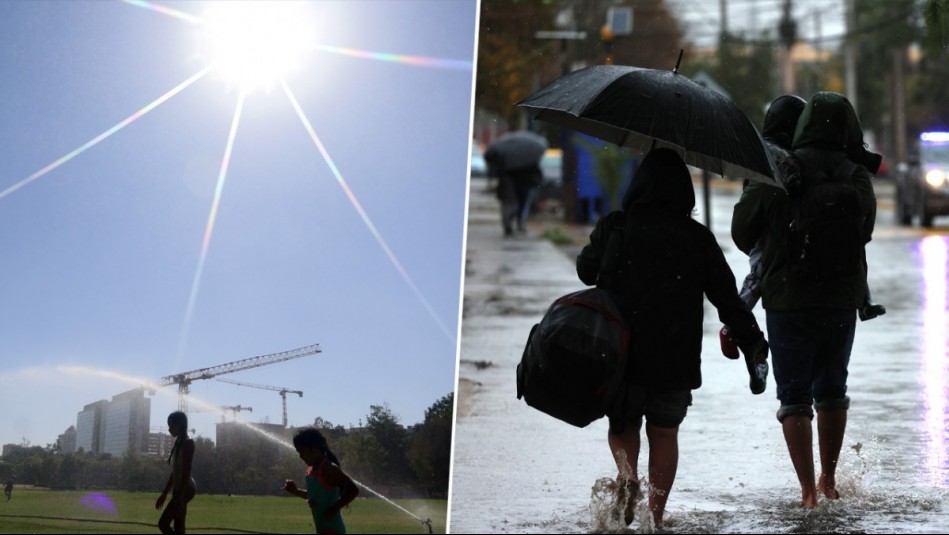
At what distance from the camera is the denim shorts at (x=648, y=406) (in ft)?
20.4

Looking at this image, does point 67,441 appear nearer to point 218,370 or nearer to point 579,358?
point 218,370

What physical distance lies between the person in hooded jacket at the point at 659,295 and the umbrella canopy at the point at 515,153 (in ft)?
71.4

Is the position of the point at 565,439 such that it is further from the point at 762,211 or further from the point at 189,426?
the point at 189,426

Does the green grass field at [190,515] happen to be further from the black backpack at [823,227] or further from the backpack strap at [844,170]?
the backpack strap at [844,170]

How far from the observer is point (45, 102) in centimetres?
645

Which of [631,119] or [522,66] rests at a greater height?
[522,66]

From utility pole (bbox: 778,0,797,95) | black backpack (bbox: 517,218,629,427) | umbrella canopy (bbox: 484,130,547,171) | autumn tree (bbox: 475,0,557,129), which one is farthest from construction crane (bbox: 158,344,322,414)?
utility pole (bbox: 778,0,797,95)

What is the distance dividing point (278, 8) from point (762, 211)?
6.83ft

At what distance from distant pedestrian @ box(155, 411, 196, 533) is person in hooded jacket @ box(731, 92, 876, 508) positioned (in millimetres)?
2338

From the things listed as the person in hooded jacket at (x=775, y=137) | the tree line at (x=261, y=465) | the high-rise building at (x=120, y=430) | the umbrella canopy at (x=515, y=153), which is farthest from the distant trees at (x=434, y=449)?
the umbrella canopy at (x=515, y=153)

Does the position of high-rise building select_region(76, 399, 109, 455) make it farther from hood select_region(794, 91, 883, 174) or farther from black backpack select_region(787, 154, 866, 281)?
hood select_region(794, 91, 883, 174)

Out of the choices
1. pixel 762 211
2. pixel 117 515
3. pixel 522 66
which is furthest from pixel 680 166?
pixel 522 66

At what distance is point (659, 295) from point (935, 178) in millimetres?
25600

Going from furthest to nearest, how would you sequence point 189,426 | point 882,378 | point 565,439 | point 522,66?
point 522,66 → point 882,378 → point 565,439 → point 189,426
